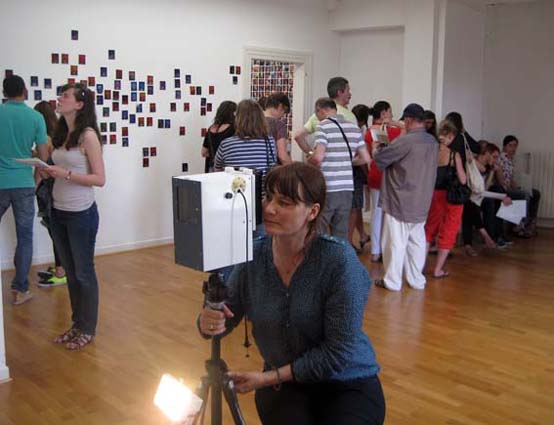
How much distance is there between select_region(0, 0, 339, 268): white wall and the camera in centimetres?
584

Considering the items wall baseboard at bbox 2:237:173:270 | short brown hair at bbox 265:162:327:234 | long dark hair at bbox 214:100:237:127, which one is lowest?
wall baseboard at bbox 2:237:173:270

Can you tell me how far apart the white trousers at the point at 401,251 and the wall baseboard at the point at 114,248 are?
2.64 meters

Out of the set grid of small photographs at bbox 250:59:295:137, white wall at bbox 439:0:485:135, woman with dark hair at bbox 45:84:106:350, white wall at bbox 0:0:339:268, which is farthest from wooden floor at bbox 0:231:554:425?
grid of small photographs at bbox 250:59:295:137

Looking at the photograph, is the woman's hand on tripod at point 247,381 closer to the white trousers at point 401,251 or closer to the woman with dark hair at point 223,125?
the white trousers at point 401,251

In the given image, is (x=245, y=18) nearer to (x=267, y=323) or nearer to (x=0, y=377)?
(x=0, y=377)

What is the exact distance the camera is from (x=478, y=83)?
819cm

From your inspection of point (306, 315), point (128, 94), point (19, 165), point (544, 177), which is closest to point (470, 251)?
point (544, 177)

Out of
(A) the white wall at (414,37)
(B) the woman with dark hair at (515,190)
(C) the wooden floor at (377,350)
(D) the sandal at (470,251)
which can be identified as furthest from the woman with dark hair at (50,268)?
(B) the woman with dark hair at (515,190)

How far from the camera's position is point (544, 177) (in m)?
8.08

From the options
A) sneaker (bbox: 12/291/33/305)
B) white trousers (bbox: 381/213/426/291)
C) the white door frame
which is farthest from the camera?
the white door frame

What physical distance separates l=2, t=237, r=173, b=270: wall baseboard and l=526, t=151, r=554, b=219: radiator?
441 cm

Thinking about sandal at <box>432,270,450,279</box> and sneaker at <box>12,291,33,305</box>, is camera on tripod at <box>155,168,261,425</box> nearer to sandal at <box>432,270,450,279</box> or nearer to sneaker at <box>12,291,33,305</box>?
sneaker at <box>12,291,33,305</box>

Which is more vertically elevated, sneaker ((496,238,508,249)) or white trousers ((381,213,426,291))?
white trousers ((381,213,426,291))

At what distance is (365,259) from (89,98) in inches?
132
